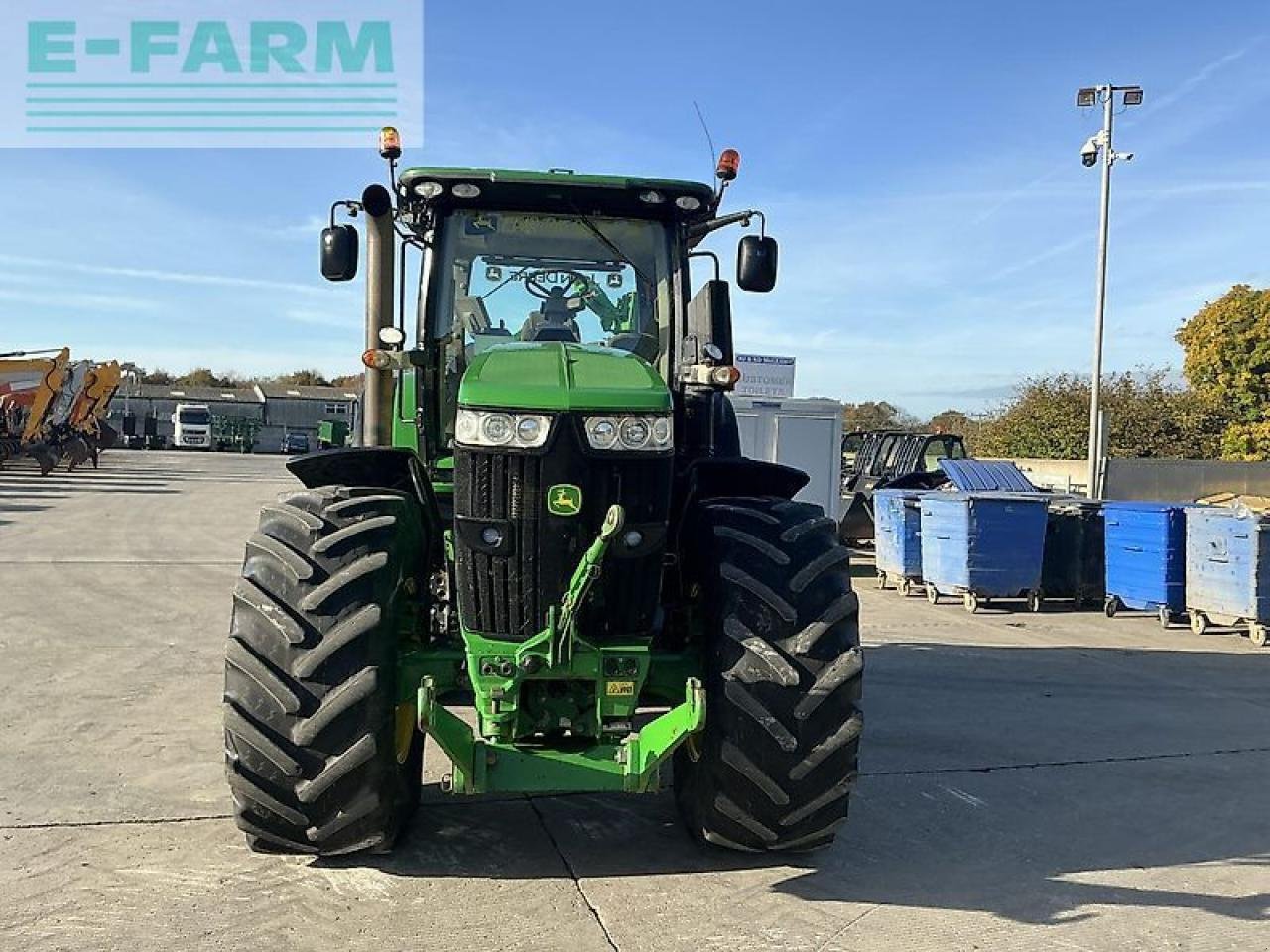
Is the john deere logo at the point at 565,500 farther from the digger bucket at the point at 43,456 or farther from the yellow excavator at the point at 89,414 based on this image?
the yellow excavator at the point at 89,414

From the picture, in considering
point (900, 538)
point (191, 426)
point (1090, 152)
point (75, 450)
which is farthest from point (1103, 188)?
point (191, 426)

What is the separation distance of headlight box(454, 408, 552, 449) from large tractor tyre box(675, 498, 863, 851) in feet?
2.90

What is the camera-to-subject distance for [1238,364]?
3312 centimetres

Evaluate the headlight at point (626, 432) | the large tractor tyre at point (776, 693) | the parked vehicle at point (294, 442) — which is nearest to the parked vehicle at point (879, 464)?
the large tractor tyre at point (776, 693)

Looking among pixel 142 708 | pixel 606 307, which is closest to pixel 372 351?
pixel 606 307

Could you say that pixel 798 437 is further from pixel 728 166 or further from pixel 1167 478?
pixel 1167 478

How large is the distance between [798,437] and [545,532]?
516 inches

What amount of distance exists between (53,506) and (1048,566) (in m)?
17.1

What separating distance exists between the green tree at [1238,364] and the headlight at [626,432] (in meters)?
33.0

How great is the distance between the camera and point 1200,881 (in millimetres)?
4438

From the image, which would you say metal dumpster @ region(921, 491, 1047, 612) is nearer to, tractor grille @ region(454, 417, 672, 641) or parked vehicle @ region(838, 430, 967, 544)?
parked vehicle @ region(838, 430, 967, 544)

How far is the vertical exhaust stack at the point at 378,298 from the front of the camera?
551 centimetres

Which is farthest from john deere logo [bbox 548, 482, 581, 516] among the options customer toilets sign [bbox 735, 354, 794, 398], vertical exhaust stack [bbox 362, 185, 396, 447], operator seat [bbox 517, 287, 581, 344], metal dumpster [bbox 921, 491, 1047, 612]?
customer toilets sign [bbox 735, 354, 794, 398]

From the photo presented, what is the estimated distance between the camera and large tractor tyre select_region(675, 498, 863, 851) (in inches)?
161
